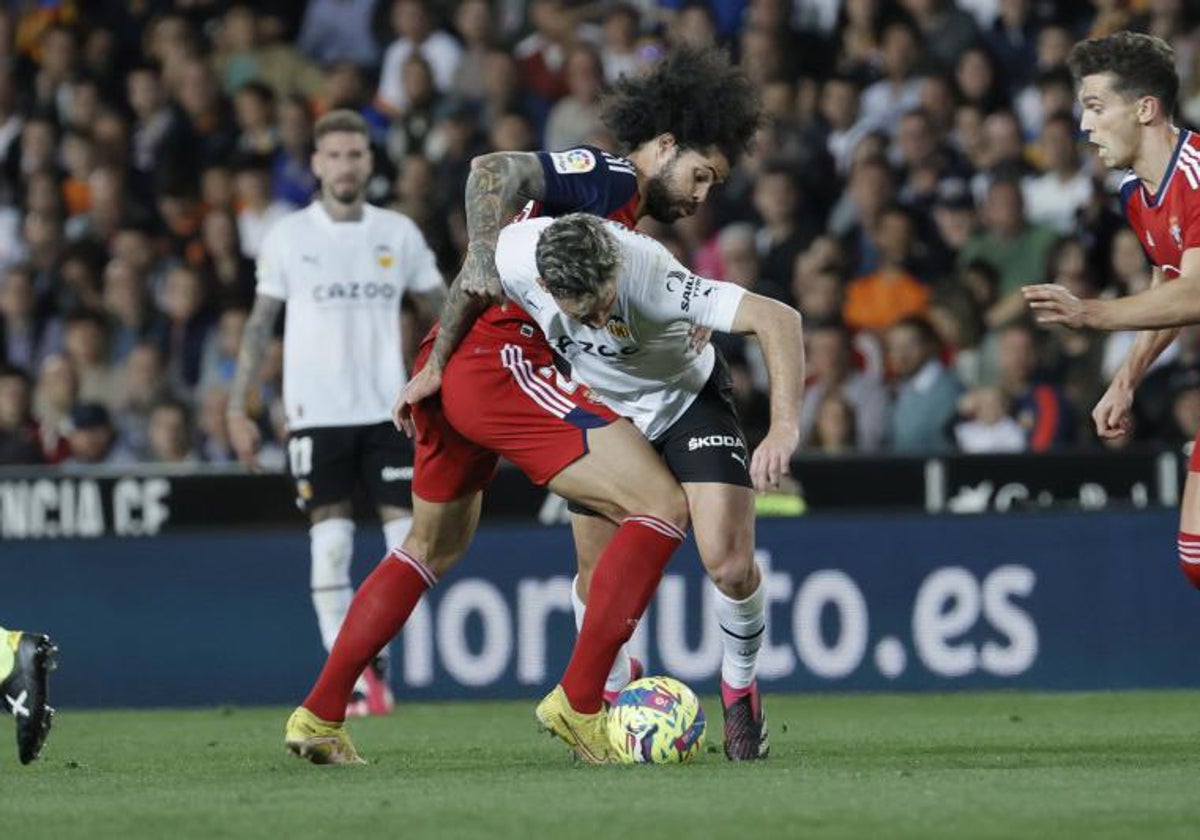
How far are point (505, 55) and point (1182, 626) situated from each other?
6913mm

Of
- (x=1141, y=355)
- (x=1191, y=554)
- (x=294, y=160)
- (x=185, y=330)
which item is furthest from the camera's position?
(x=294, y=160)

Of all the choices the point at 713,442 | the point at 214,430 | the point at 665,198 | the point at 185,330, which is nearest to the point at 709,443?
the point at 713,442

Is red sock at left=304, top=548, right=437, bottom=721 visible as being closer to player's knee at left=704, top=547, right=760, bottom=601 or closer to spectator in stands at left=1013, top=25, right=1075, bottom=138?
player's knee at left=704, top=547, right=760, bottom=601

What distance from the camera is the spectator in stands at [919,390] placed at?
13242 millimetres

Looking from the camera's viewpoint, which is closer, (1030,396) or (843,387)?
(1030,396)

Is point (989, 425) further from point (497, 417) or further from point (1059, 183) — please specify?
point (497, 417)

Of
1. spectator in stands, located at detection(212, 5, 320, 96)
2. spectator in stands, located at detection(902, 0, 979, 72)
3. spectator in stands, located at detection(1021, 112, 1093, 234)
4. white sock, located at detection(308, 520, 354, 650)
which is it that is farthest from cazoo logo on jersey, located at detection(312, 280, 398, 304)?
spectator in stands, located at detection(212, 5, 320, 96)

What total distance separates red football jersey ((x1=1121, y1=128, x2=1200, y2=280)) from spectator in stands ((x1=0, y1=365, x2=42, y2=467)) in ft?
27.0

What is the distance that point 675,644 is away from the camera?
11320mm

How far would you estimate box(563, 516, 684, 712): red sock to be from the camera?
705 centimetres

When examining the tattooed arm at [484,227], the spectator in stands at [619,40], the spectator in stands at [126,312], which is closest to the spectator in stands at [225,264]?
the spectator in stands at [126,312]

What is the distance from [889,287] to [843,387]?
3.49ft

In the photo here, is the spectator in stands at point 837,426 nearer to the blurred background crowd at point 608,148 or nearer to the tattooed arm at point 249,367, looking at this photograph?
the blurred background crowd at point 608,148

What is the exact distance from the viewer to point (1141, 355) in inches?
312
